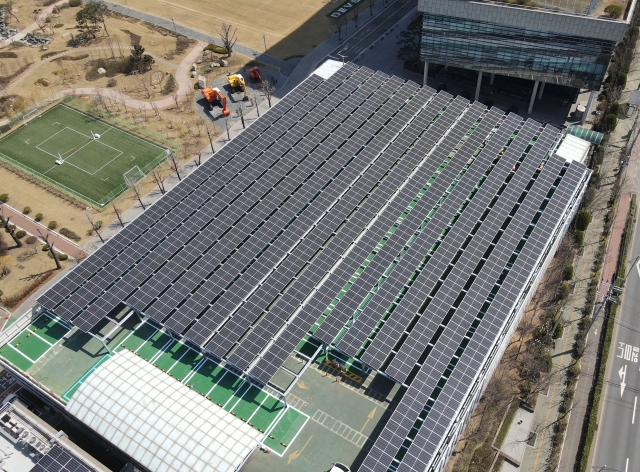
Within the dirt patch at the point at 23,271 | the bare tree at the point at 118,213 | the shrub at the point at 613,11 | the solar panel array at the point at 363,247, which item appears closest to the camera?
the solar panel array at the point at 363,247

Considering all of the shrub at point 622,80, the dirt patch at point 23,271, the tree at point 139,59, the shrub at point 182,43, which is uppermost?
the shrub at point 622,80

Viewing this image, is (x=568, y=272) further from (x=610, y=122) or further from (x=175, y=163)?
(x=175, y=163)

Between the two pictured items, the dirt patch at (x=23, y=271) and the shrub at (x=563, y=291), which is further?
the dirt patch at (x=23, y=271)

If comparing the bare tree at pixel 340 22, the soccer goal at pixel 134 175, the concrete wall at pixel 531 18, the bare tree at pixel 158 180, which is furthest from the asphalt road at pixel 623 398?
the bare tree at pixel 340 22

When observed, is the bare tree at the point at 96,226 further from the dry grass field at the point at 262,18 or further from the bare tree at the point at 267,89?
the dry grass field at the point at 262,18

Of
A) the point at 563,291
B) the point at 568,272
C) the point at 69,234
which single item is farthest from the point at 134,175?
the point at 568,272

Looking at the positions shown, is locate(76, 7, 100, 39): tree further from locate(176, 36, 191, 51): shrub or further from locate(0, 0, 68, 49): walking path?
locate(176, 36, 191, 51): shrub
